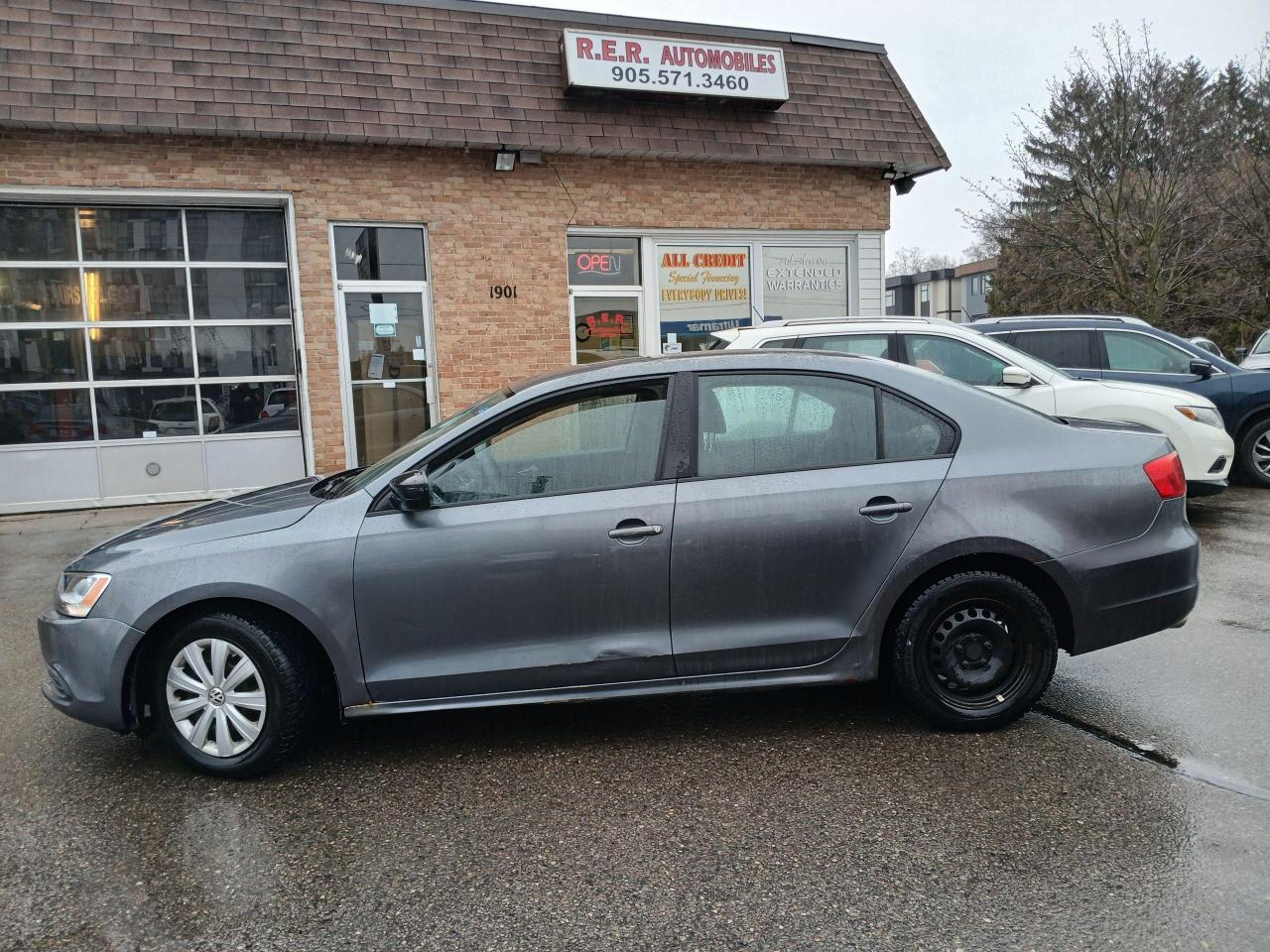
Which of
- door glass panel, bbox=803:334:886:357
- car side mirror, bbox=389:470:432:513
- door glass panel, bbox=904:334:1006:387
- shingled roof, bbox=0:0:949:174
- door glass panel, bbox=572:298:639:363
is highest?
shingled roof, bbox=0:0:949:174

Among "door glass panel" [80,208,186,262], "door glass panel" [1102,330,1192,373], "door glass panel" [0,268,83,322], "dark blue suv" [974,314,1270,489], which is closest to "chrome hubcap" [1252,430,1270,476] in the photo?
"dark blue suv" [974,314,1270,489]

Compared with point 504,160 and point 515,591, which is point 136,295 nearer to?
point 504,160

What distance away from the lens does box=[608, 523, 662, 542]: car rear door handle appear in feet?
12.8

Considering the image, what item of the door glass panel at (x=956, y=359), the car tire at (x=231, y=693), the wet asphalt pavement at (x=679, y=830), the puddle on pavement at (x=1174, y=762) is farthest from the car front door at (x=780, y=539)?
the door glass panel at (x=956, y=359)

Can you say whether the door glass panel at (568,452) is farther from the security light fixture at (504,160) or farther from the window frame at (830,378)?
the security light fixture at (504,160)

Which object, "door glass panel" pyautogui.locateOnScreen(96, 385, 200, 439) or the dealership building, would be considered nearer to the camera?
the dealership building

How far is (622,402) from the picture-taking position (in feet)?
13.8

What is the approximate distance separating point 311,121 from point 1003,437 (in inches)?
328

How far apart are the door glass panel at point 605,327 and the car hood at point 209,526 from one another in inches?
304

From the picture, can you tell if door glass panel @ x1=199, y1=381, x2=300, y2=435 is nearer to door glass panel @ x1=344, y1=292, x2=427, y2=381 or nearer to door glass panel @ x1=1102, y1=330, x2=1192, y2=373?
door glass panel @ x1=344, y1=292, x2=427, y2=381

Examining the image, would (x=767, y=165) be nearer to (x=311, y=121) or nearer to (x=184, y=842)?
(x=311, y=121)

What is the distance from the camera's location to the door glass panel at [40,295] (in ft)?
33.3

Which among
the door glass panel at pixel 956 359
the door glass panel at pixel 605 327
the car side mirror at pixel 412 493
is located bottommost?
the car side mirror at pixel 412 493

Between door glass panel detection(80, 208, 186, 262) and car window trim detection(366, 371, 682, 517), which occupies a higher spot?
door glass panel detection(80, 208, 186, 262)
